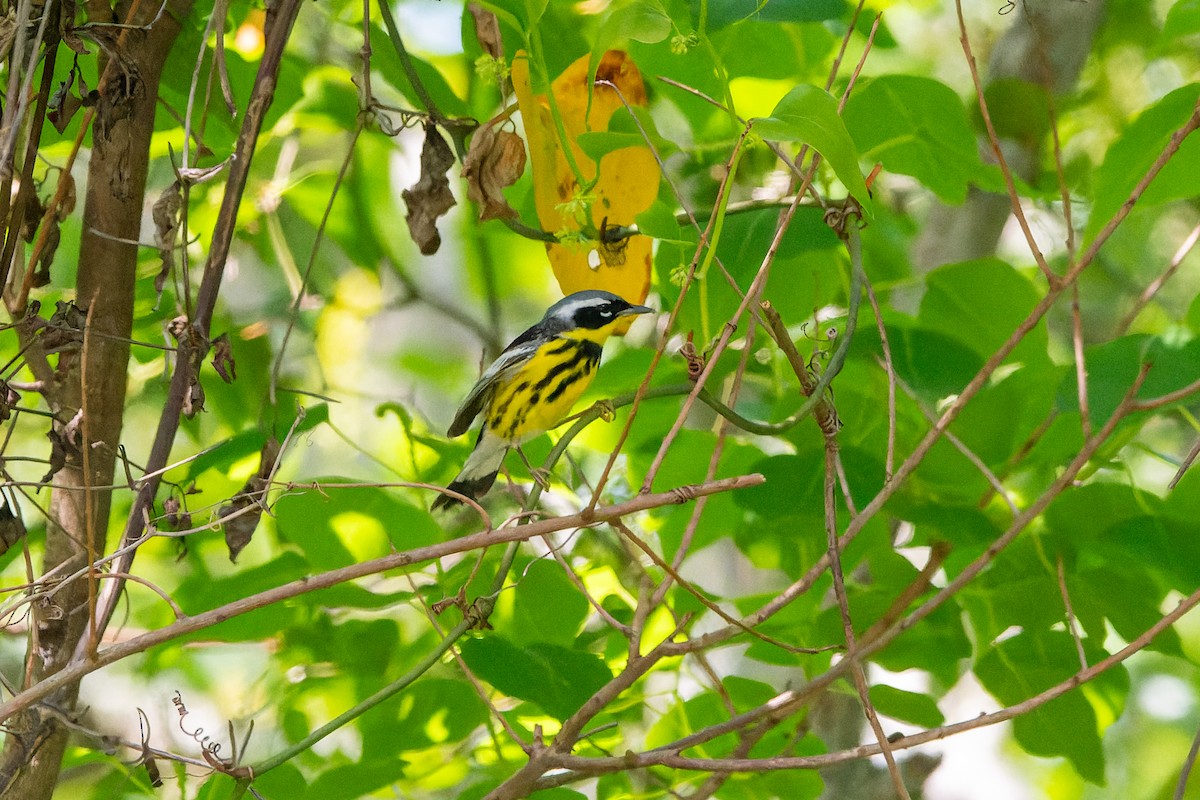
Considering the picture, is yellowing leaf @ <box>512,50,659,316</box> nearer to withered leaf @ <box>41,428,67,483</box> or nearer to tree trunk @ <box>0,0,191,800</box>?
tree trunk @ <box>0,0,191,800</box>

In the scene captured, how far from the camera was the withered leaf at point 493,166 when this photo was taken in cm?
107

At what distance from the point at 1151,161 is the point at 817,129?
523mm

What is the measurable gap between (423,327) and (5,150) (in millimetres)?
2507

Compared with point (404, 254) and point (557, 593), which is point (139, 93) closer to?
point (557, 593)

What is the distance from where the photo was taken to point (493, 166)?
1.07m

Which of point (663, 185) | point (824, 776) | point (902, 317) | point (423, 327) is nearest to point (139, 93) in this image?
point (663, 185)

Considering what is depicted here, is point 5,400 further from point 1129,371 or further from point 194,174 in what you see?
point 1129,371

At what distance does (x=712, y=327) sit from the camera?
1090mm

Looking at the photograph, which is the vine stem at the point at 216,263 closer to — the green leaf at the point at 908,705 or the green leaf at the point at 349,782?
the green leaf at the point at 349,782

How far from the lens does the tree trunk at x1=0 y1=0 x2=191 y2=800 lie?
1.07m

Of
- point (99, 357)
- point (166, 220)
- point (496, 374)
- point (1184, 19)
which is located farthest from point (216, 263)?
point (1184, 19)

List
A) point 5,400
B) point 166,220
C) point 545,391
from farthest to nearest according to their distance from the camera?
point 545,391 → point 166,220 → point 5,400

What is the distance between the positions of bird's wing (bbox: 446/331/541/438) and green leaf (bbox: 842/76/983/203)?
0.53 metres

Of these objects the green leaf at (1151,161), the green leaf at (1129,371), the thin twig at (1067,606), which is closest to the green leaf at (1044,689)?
the thin twig at (1067,606)
